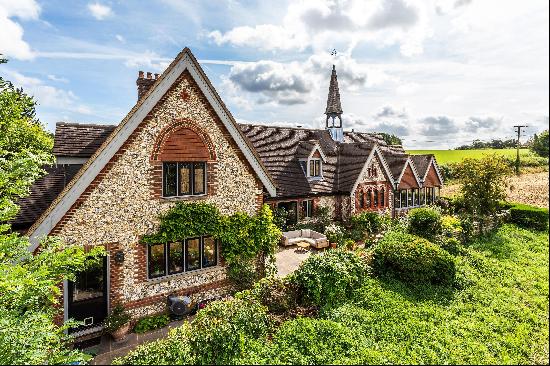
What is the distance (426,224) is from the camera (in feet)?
64.7

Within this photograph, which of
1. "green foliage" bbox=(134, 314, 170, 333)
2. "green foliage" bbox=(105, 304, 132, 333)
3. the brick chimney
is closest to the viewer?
"green foliage" bbox=(105, 304, 132, 333)

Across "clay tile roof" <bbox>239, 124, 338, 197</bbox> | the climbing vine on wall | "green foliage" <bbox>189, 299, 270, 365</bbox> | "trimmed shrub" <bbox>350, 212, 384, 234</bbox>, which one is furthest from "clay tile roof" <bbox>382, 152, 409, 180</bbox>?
"green foliage" <bbox>189, 299, 270, 365</bbox>

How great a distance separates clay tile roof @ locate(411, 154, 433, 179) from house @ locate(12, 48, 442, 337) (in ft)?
81.2

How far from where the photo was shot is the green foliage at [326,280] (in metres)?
11.3

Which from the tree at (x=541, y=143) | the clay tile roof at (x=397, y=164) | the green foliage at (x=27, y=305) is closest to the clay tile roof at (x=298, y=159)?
the clay tile roof at (x=397, y=164)

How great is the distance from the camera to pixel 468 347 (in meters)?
9.07

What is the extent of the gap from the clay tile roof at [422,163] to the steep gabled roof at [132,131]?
25.5 metres

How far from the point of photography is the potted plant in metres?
10.3

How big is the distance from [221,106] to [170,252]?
250 inches

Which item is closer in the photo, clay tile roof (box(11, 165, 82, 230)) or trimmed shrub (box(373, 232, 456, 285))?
clay tile roof (box(11, 165, 82, 230))

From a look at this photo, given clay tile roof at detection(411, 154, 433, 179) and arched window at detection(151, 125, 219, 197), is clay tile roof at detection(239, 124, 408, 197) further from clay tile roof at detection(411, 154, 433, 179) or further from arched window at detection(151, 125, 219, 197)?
arched window at detection(151, 125, 219, 197)

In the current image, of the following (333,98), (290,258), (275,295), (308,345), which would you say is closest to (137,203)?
(275,295)

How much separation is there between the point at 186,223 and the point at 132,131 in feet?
13.0

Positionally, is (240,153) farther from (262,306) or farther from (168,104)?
(262,306)
